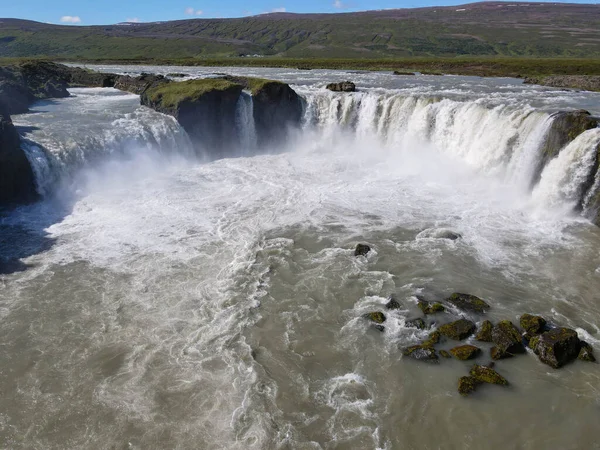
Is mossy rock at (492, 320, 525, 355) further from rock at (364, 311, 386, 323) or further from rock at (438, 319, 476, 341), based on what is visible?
rock at (364, 311, 386, 323)

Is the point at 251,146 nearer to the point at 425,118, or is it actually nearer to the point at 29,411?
the point at 425,118

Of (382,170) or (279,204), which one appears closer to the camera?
(279,204)

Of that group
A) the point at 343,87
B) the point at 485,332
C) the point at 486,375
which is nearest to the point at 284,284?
the point at 485,332

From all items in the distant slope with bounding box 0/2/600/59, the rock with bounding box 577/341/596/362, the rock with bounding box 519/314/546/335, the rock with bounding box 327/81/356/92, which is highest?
the distant slope with bounding box 0/2/600/59

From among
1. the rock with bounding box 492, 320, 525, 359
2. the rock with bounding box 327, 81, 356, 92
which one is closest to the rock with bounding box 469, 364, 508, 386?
the rock with bounding box 492, 320, 525, 359

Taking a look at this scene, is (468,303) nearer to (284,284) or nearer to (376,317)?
(376,317)

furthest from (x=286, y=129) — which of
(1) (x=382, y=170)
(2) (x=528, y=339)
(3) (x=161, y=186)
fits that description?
(2) (x=528, y=339)

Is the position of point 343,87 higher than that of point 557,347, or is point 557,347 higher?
point 343,87
